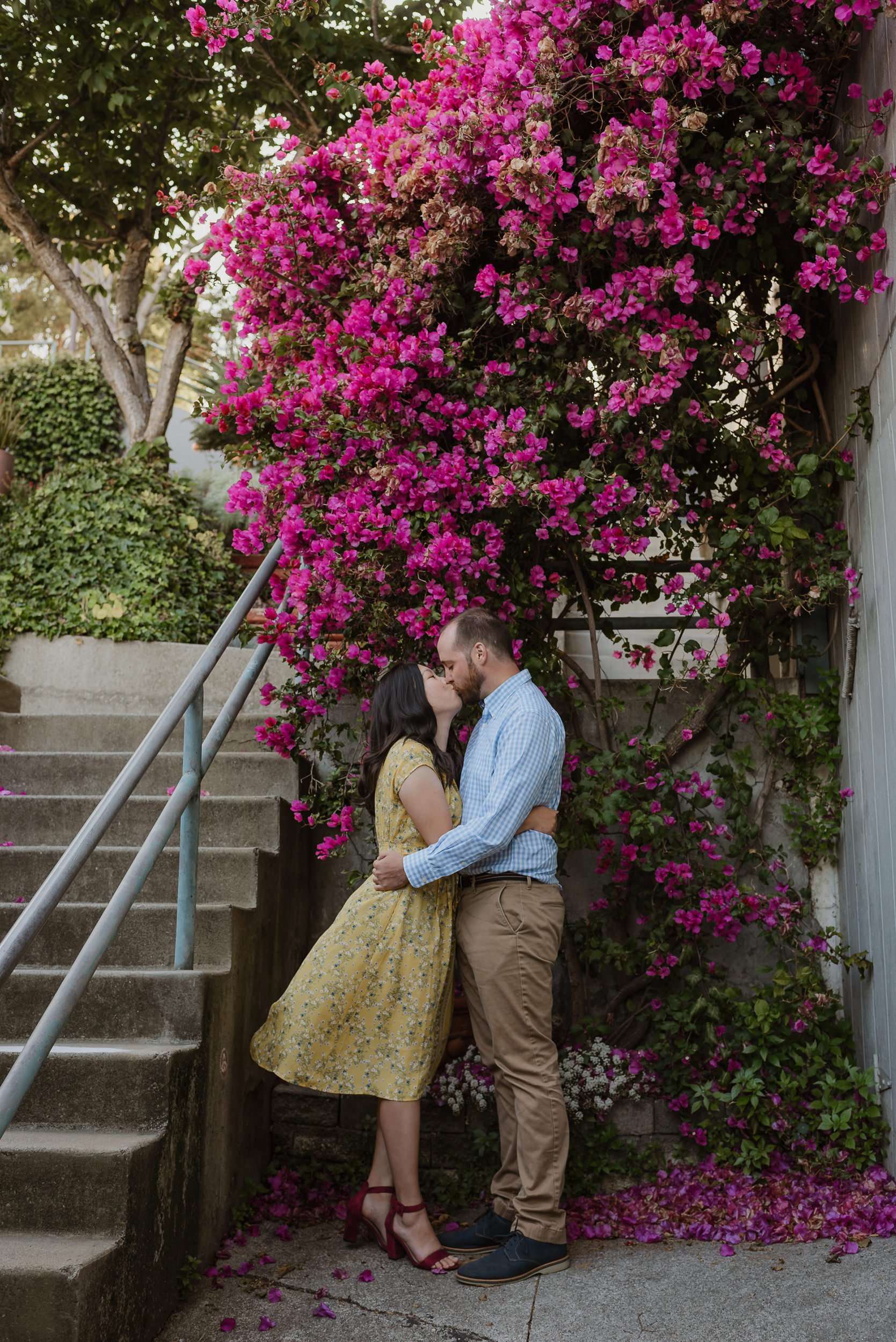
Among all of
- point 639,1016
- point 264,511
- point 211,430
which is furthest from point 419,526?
point 211,430

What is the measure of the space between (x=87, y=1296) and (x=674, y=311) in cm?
344

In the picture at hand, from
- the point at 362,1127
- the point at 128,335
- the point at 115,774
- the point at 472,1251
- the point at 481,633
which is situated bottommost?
the point at 472,1251

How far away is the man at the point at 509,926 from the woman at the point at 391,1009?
9 cm

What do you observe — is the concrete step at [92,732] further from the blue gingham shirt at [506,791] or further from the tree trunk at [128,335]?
the tree trunk at [128,335]

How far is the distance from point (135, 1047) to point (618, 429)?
2.37 m

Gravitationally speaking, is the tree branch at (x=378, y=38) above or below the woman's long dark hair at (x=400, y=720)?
above

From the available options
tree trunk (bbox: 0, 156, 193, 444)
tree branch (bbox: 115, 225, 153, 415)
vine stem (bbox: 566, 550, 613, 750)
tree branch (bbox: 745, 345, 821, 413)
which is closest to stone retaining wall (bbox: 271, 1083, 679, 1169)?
vine stem (bbox: 566, 550, 613, 750)

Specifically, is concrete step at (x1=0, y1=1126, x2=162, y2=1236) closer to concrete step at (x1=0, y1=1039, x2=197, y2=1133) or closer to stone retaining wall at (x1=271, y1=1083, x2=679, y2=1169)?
concrete step at (x1=0, y1=1039, x2=197, y2=1133)

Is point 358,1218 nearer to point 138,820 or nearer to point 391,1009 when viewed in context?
point 391,1009

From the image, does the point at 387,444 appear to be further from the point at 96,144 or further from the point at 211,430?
the point at 211,430

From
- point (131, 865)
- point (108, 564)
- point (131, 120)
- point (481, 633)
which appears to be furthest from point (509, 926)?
point (131, 120)

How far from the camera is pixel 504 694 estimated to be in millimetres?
3270

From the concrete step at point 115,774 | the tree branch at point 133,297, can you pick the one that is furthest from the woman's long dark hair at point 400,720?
the tree branch at point 133,297

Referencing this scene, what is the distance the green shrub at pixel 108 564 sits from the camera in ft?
20.5
